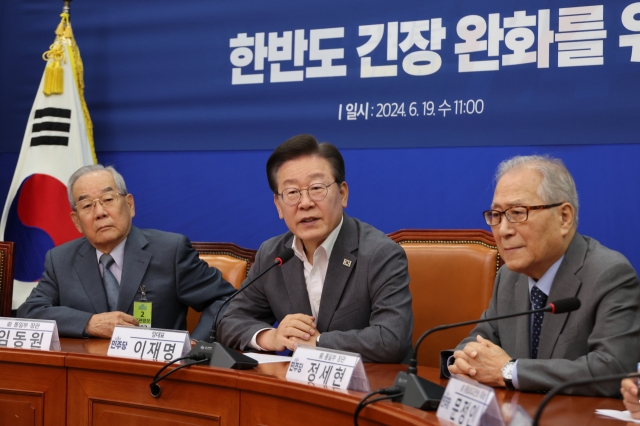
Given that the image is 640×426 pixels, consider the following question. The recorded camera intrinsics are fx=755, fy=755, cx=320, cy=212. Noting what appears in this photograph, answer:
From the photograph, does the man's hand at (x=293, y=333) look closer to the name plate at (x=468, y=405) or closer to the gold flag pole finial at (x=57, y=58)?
the name plate at (x=468, y=405)

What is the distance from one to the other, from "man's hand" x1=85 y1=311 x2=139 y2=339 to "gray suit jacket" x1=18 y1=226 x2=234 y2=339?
0.80 ft

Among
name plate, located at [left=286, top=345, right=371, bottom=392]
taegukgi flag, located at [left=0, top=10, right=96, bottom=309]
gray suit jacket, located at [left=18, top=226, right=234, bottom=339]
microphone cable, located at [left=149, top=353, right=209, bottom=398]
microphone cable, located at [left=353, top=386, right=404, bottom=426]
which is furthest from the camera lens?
taegukgi flag, located at [left=0, top=10, right=96, bottom=309]

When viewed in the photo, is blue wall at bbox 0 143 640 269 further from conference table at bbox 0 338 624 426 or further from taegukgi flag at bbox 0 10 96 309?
conference table at bbox 0 338 624 426

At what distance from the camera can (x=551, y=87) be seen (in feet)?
10.4

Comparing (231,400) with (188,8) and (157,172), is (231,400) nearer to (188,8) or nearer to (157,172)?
(157,172)

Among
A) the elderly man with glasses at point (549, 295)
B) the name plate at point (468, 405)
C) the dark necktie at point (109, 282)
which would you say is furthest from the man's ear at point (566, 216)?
the dark necktie at point (109, 282)

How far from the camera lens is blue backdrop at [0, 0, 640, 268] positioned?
10.2ft

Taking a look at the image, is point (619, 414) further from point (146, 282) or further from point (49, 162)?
point (49, 162)

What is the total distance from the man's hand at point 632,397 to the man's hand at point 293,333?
3.33 ft

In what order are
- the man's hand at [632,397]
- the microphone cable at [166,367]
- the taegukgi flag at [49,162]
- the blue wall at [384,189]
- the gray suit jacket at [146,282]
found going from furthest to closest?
1. the taegukgi flag at [49,162]
2. the blue wall at [384,189]
3. the gray suit jacket at [146,282]
4. the microphone cable at [166,367]
5. the man's hand at [632,397]

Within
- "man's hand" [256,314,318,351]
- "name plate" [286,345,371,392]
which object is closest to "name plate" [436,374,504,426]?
"name plate" [286,345,371,392]

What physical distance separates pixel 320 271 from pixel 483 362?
0.87 metres

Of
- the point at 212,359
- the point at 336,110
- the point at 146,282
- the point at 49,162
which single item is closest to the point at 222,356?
the point at 212,359

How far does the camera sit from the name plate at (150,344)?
6.56 feet
